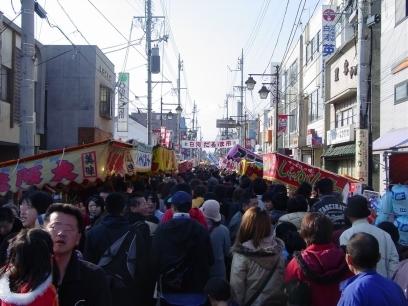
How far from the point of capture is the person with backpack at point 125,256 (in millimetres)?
4664

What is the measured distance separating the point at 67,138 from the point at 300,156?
1857cm

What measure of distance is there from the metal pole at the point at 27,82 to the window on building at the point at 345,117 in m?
18.5

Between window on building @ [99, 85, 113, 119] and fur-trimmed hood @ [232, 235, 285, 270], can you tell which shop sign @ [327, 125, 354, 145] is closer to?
window on building @ [99, 85, 113, 119]

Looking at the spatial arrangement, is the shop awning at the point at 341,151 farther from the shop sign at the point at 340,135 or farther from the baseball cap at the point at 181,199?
the baseball cap at the point at 181,199

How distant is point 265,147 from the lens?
191 feet

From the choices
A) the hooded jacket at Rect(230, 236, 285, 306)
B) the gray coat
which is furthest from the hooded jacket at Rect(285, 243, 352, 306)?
the gray coat

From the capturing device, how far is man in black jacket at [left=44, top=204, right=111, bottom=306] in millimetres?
Result: 3035

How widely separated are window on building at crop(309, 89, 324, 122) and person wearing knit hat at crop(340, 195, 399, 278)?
25.6 m

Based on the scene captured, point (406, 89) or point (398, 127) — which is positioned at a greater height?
point (406, 89)

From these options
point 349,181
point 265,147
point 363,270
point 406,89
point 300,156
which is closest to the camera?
point 363,270

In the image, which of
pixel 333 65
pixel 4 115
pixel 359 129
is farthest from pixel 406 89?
pixel 4 115

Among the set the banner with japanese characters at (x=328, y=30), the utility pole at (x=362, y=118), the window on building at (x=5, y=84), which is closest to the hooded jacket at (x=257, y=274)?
the utility pole at (x=362, y=118)

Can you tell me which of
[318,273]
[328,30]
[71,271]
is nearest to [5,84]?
[318,273]

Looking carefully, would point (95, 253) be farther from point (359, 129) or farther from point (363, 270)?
point (359, 129)
